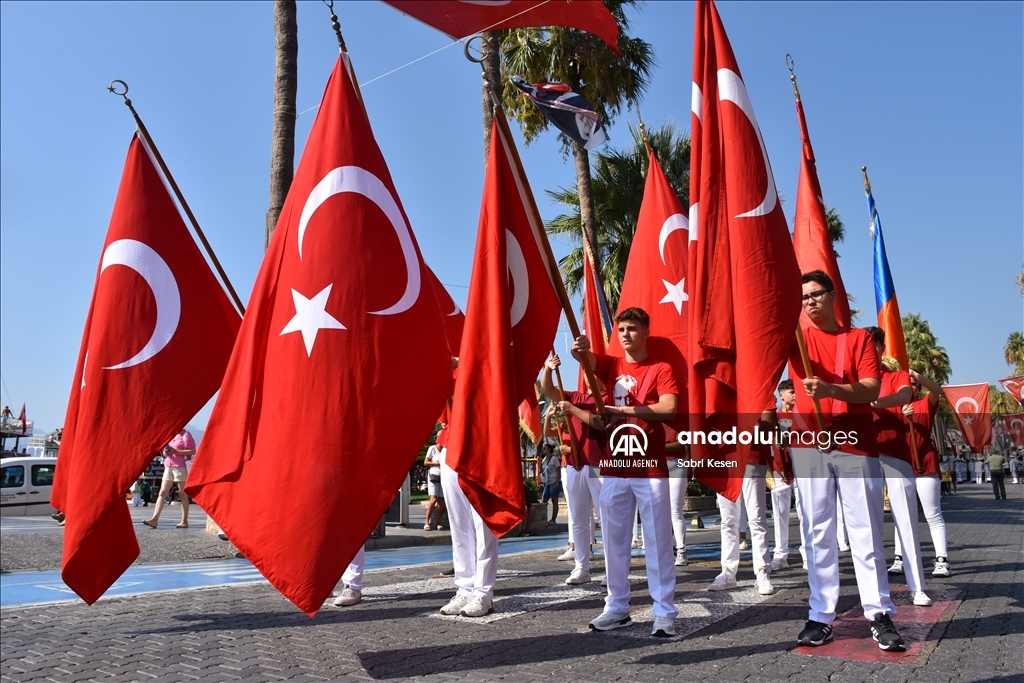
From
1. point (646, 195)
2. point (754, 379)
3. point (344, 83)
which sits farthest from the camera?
point (646, 195)

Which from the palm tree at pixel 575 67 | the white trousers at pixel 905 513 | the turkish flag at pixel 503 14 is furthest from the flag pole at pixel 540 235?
the palm tree at pixel 575 67

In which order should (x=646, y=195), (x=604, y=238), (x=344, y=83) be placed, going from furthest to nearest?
1. (x=604, y=238)
2. (x=646, y=195)
3. (x=344, y=83)

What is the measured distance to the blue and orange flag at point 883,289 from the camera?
8664 mm

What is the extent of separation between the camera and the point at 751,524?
309 inches

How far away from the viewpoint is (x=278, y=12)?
11.1 metres

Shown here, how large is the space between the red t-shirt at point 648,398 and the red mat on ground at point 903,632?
145 cm

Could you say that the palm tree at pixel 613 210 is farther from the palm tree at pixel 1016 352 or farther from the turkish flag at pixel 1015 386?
the palm tree at pixel 1016 352

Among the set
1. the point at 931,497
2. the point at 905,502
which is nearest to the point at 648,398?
the point at 905,502

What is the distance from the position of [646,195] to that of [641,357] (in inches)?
140

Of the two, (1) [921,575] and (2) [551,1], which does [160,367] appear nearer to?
(2) [551,1]

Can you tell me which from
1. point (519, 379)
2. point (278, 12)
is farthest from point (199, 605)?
point (278, 12)

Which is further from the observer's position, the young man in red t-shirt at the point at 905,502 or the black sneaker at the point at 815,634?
the young man in red t-shirt at the point at 905,502

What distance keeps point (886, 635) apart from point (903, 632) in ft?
2.36

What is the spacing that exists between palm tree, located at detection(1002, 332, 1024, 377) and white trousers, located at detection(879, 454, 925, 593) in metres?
51.7
